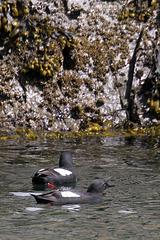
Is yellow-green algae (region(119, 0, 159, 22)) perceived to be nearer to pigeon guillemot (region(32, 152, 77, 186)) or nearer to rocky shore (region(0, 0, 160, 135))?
rocky shore (region(0, 0, 160, 135))

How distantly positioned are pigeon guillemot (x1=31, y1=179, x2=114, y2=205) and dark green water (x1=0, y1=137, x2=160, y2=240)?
9 cm

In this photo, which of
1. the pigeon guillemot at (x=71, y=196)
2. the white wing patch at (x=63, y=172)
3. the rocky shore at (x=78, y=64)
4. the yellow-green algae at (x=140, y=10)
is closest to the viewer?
the pigeon guillemot at (x=71, y=196)

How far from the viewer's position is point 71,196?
5.70 metres

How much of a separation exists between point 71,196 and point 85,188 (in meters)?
1.28

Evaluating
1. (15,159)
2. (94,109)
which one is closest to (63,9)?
(94,109)

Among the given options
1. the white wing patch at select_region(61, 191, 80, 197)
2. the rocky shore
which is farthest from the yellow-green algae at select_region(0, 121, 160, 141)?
the white wing patch at select_region(61, 191, 80, 197)

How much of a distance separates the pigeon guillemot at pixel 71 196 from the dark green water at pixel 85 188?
0.09m

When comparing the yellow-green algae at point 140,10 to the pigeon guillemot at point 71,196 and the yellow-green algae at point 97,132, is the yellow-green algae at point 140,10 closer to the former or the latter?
the yellow-green algae at point 97,132

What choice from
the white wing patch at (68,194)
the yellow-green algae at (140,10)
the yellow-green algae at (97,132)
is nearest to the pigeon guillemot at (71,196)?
the white wing patch at (68,194)

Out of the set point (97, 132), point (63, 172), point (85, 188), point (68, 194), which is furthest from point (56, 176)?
point (97, 132)

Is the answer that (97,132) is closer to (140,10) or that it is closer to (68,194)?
(140,10)

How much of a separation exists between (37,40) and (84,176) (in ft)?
22.9

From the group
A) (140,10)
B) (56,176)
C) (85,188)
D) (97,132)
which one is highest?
(140,10)

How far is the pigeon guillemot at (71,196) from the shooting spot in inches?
217
